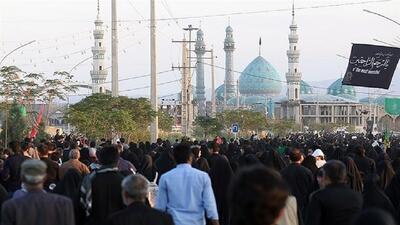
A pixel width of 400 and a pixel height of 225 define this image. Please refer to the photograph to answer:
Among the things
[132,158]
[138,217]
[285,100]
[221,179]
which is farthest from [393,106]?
[285,100]

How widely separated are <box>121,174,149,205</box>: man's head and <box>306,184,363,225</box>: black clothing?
1.86 m

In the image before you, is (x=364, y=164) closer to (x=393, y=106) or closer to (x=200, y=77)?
(x=393, y=106)

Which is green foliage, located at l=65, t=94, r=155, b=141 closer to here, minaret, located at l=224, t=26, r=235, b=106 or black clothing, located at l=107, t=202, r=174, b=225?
black clothing, located at l=107, t=202, r=174, b=225

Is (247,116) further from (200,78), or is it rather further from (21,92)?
(200,78)

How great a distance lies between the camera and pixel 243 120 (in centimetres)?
8606

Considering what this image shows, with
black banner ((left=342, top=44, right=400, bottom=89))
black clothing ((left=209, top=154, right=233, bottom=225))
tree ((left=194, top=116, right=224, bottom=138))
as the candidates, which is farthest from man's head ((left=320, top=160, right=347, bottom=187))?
tree ((left=194, top=116, right=224, bottom=138))

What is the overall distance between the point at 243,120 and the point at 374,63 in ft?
187

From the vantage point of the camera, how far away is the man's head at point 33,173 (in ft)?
23.3

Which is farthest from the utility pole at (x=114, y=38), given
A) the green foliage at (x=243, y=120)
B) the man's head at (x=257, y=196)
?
the man's head at (x=257, y=196)

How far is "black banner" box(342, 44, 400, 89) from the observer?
29031 millimetres

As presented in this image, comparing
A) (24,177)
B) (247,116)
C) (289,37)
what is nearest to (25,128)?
(24,177)

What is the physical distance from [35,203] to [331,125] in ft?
441

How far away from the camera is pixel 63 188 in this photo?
10.4 meters

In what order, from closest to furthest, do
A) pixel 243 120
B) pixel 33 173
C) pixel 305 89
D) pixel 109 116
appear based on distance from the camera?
pixel 33 173 → pixel 109 116 → pixel 243 120 → pixel 305 89
